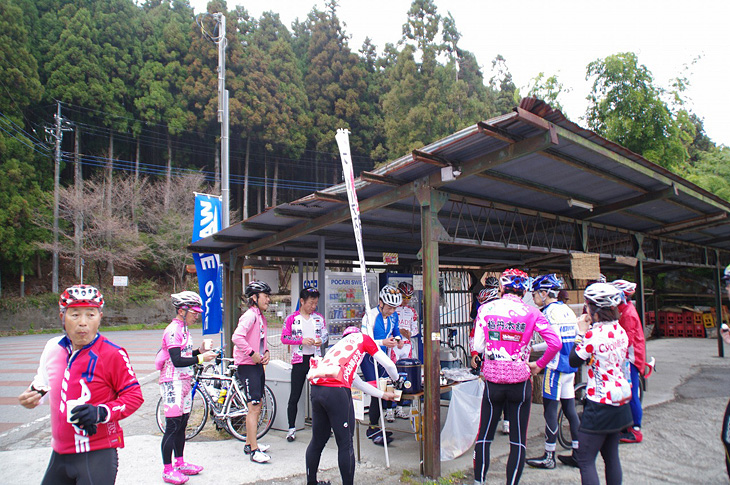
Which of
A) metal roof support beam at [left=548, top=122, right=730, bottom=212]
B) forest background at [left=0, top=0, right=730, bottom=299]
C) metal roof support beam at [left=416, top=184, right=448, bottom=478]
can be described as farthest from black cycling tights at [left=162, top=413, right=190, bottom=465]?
forest background at [left=0, top=0, right=730, bottom=299]

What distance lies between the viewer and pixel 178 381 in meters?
4.73

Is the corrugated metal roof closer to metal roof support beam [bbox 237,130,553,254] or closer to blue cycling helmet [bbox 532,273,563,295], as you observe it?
metal roof support beam [bbox 237,130,553,254]

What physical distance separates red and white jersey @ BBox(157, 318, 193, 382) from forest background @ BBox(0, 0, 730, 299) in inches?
860

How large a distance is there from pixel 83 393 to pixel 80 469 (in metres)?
0.40

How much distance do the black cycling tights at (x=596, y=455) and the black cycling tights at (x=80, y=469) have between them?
10.4ft

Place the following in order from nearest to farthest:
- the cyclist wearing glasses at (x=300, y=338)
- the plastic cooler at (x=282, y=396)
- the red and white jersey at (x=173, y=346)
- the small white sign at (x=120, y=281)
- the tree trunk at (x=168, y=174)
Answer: the red and white jersey at (x=173, y=346), the cyclist wearing glasses at (x=300, y=338), the plastic cooler at (x=282, y=396), the small white sign at (x=120, y=281), the tree trunk at (x=168, y=174)

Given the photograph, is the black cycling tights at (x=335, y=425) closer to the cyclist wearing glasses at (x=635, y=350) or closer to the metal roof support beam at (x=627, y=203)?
the cyclist wearing glasses at (x=635, y=350)

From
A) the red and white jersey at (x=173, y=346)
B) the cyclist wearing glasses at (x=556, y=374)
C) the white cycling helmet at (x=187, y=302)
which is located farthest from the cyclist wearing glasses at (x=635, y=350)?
the red and white jersey at (x=173, y=346)

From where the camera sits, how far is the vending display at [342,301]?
341 inches

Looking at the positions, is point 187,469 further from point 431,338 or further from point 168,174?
point 168,174

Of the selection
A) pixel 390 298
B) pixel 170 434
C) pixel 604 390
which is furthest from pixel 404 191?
pixel 170 434

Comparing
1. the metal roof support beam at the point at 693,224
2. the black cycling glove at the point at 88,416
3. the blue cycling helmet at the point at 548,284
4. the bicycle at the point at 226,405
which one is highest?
the metal roof support beam at the point at 693,224

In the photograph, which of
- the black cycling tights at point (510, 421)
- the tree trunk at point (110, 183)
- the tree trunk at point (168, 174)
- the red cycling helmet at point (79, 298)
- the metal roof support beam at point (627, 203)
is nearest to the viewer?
the red cycling helmet at point (79, 298)

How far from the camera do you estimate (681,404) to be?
7.80 m
